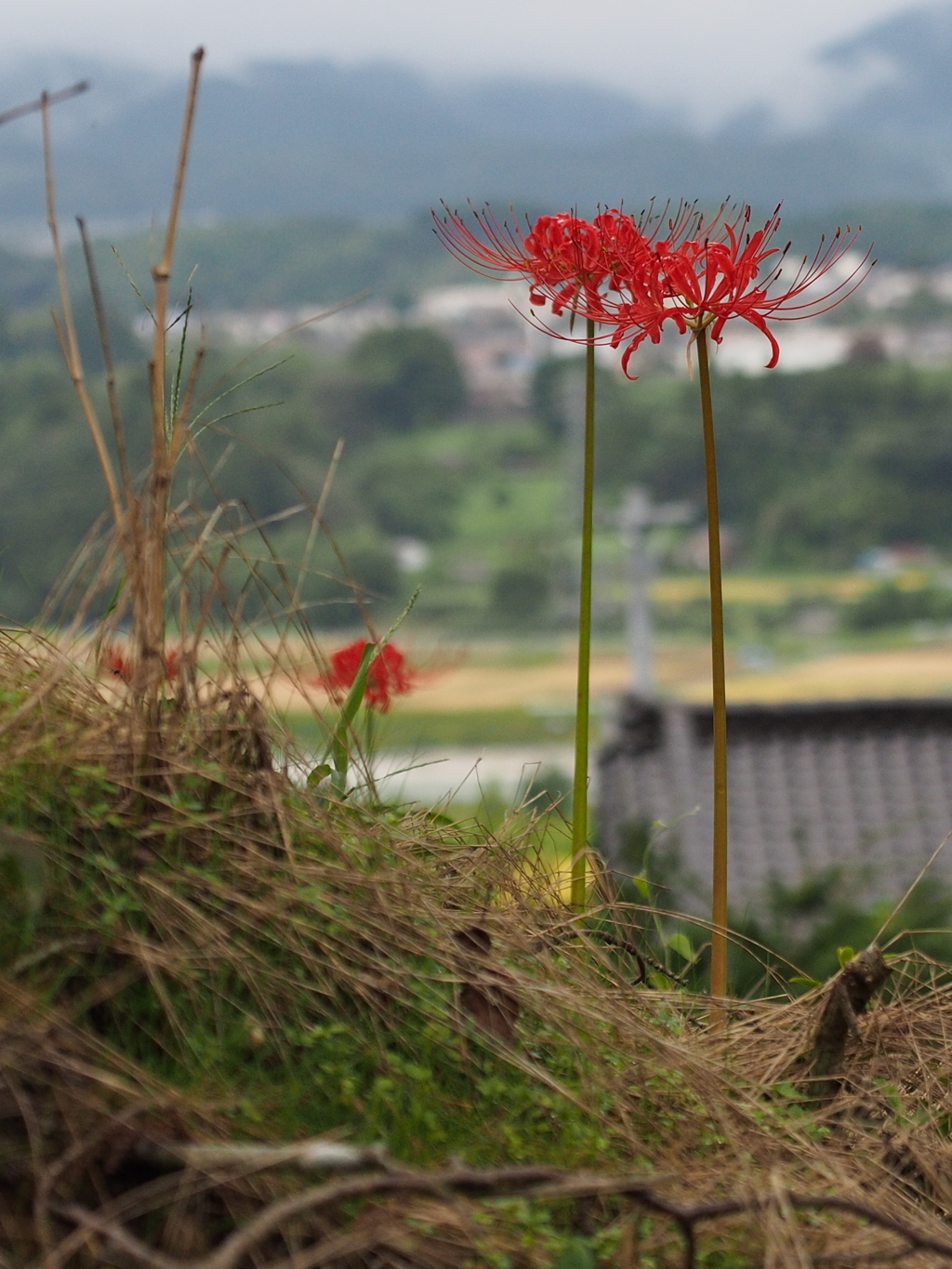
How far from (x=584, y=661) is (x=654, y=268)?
0.43m

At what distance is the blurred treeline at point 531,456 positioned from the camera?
43.3 meters

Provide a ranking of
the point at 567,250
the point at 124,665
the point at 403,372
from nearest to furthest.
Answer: the point at 124,665, the point at 567,250, the point at 403,372

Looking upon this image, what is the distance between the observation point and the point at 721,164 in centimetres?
10794

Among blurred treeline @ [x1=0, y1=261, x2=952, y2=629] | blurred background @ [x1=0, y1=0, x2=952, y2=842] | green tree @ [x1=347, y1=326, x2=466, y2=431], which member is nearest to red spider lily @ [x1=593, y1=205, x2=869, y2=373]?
blurred background @ [x1=0, y1=0, x2=952, y2=842]

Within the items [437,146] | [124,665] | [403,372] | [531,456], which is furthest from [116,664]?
[437,146]

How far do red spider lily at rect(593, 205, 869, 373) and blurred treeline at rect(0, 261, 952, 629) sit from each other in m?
36.9

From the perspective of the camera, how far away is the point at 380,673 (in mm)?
1815

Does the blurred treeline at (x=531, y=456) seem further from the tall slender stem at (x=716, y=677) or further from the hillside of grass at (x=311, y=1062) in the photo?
the hillside of grass at (x=311, y=1062)

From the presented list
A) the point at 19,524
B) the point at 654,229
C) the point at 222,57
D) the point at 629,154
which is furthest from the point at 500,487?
the point at 222,57

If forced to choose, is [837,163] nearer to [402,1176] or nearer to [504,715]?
[504,715]

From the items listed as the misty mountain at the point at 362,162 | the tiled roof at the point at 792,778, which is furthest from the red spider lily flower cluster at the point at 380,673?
the misty mountain at the point at 362,162

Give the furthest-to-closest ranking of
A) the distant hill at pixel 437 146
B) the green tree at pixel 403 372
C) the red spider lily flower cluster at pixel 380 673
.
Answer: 1. the distant hill at pixel 437 146
2. the green tree at pixel 403 372
3. the red spider lily flower cluster at pixel 380 673

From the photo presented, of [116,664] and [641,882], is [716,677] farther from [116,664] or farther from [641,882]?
[116,664]

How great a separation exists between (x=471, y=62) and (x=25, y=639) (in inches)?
7568
